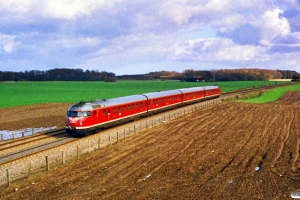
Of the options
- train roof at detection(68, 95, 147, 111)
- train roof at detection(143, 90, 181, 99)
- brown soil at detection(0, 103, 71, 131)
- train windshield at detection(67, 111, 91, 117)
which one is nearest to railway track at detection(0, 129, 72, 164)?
train windshield at detection(67, 111, 91, 117)

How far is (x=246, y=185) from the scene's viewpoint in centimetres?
1847

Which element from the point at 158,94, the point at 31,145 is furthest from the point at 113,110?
the point at 158,94

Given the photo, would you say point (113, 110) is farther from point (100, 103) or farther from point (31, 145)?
point (31, 145)

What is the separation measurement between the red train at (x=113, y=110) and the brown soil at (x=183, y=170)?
4.71 m

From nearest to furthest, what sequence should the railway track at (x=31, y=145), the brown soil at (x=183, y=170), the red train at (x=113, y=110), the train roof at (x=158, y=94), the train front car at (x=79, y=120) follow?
the brown soil at (x=183, y=170)
the railway track at (x=31, y=145)
the train front car at (x=79, y=120)
the red train at (x=113, y=110)
the train roof at (x=158, y=94)

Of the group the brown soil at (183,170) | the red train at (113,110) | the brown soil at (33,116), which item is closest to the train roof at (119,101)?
the red train at (113,110)

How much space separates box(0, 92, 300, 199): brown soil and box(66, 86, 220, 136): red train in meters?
4.71

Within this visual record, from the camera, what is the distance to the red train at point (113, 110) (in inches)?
1344

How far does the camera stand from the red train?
34.1m

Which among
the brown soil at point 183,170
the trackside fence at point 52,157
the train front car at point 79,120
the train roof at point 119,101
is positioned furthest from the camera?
the train roof at point 119,101

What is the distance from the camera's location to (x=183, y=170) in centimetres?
2178

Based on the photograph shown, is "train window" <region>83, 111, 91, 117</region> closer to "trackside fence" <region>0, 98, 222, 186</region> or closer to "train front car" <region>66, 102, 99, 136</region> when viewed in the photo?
"train front car" <region>66, 102, 99, 136</region>

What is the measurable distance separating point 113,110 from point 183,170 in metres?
18.5

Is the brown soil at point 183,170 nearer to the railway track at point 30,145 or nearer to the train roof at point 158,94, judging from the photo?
the railway track at point 30,145
